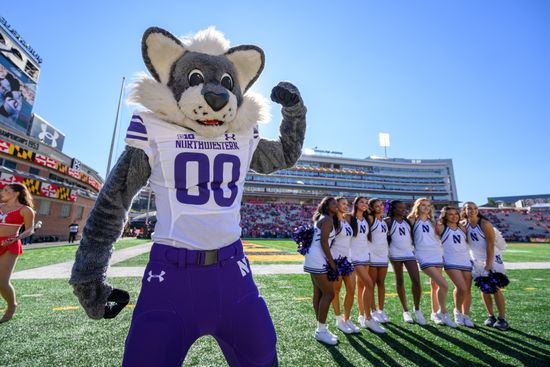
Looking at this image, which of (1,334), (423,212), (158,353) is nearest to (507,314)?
(423,212)

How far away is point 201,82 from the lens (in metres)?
1.63

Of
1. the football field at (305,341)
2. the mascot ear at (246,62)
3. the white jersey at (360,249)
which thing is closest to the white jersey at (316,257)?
the white jersey at (360,249)

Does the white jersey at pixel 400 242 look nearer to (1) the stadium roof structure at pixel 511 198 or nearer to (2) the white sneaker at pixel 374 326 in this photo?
(2) the white sneaker at pixel 374 326

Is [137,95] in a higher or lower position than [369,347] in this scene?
higher

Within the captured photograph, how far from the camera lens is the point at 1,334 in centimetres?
370

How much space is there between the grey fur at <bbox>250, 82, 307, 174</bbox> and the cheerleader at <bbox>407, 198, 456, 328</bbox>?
4324 mm

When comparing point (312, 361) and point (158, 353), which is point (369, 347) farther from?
point (158, 353)

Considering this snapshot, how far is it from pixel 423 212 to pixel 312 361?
356 cm

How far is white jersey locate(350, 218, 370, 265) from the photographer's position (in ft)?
16.0

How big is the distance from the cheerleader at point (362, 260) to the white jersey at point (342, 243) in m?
0.27

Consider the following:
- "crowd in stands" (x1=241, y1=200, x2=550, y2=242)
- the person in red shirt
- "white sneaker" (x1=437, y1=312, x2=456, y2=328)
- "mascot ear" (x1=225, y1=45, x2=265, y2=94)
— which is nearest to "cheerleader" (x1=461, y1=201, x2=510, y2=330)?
"white sneaker" (x1=437, y1=312, x2=456, y2=328)

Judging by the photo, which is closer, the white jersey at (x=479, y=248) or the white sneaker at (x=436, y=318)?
the white sneaker at (x=436, y=318)

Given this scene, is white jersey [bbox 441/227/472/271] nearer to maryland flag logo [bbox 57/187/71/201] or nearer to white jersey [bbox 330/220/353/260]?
white jersey [bbox 330/220/353/260]

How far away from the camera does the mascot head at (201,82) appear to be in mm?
1491
